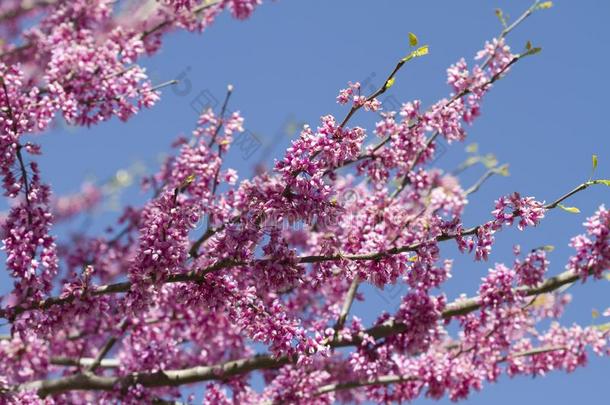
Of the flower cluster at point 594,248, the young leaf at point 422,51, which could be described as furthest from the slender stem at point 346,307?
the young leaf at point 422,51

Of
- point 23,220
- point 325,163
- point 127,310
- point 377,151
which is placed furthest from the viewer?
point 377,151

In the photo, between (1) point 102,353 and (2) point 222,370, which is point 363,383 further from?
(1) point 102,353

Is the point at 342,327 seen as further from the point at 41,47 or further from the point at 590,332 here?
the point at 41,47

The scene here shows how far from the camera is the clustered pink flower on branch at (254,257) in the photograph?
470 centimetres

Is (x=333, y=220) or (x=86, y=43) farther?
(x=86, y=43)

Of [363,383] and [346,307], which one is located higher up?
[346,307]

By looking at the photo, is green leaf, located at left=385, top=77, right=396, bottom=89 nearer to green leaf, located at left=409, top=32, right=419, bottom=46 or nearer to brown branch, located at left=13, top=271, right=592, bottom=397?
green leaf, located at left=409, top=32, right=419, bottom=46

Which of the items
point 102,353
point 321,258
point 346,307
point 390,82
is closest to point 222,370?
point 346,307

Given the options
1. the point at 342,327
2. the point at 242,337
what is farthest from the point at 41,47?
the point at 342,327

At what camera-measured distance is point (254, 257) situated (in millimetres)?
4719

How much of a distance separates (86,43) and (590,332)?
675 cm

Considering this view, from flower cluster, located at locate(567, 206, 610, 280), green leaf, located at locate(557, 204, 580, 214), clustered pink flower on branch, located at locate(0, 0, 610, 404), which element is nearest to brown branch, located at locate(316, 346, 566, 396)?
clustered pink flower on branch, located at locate(0, 0, 610, 404)

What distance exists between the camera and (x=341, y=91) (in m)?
4.70

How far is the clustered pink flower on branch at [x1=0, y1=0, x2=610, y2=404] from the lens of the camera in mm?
4703
